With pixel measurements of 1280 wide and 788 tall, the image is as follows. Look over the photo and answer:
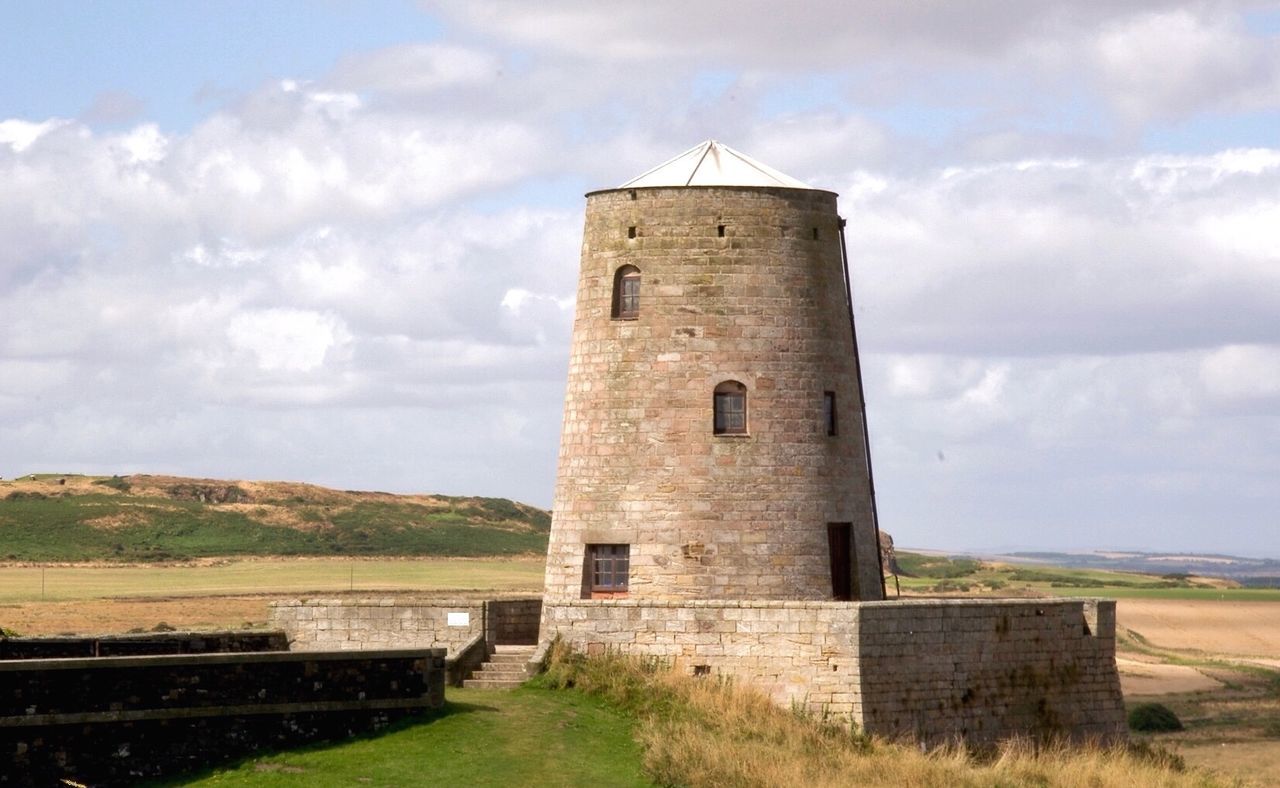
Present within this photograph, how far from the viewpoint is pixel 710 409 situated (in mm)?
29625

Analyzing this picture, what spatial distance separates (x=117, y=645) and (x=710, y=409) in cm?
890

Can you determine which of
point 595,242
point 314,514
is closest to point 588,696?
point 595,242

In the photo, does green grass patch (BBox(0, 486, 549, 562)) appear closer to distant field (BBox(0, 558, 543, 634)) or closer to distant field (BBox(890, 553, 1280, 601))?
distant field (BBox(0, 558, 543, 634))

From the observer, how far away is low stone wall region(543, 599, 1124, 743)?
26828 mm

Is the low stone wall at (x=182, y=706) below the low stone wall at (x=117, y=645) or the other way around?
below

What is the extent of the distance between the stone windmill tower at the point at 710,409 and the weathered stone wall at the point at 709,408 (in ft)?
0.07

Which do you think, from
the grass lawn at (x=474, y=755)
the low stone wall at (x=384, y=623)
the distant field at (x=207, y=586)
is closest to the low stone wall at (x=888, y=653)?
the low stone wall at (x=384, y=623)

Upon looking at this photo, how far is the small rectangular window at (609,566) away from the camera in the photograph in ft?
98.0

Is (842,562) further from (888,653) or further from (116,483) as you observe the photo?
(116,483)

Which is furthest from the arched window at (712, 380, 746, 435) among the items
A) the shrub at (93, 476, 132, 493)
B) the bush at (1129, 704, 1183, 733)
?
the shrub at (93, 476, 132, 493)

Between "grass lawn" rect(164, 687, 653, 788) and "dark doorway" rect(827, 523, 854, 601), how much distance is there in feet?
18.6

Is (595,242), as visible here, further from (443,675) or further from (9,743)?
(9,743)

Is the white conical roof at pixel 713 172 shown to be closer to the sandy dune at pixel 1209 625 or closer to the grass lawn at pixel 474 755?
the grass lawn at pixel 474 755

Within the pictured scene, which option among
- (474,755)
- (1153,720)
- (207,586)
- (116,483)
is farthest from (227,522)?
(474,755)
